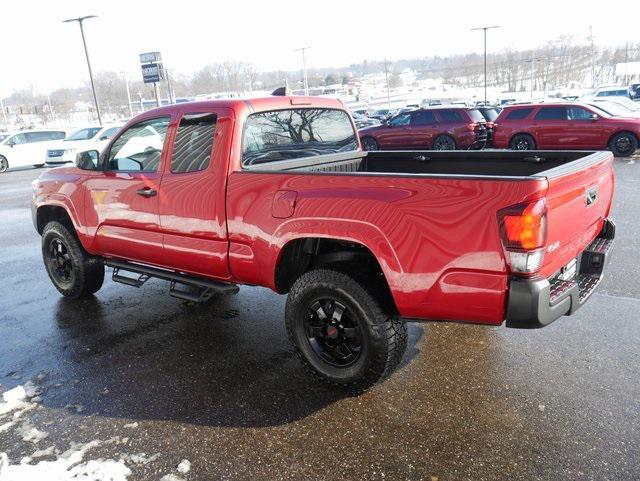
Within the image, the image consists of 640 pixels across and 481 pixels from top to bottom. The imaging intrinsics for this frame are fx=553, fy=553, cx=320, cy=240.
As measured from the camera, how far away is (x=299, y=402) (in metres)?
3.45

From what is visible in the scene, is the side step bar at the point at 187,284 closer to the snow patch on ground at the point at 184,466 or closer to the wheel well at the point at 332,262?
the wheel well at the point at 332,262

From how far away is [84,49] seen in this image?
28.4 metres

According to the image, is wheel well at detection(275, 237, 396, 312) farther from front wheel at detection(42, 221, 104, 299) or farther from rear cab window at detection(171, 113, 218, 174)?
front wheel at detection(42, 221, 104, 299)

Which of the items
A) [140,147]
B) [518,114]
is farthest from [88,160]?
[518,114]

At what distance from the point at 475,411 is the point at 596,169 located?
1658mm

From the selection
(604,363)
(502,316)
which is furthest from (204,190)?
(604,363)

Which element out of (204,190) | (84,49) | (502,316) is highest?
(84,49)

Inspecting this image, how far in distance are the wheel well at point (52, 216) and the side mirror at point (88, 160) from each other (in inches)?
27.2

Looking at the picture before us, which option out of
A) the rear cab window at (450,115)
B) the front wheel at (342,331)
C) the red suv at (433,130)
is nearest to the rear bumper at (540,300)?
the front wheel at (342,331)

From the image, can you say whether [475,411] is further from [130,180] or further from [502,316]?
[130,180]

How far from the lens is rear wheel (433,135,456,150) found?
57.6 ft

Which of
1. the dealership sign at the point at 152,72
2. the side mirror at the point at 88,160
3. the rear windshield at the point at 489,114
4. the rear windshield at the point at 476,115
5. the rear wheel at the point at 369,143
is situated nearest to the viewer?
the side mirror at the point at 88,160

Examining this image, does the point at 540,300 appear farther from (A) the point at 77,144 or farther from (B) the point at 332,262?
(A) the point at 77,144

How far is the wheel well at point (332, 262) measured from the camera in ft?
11.2
